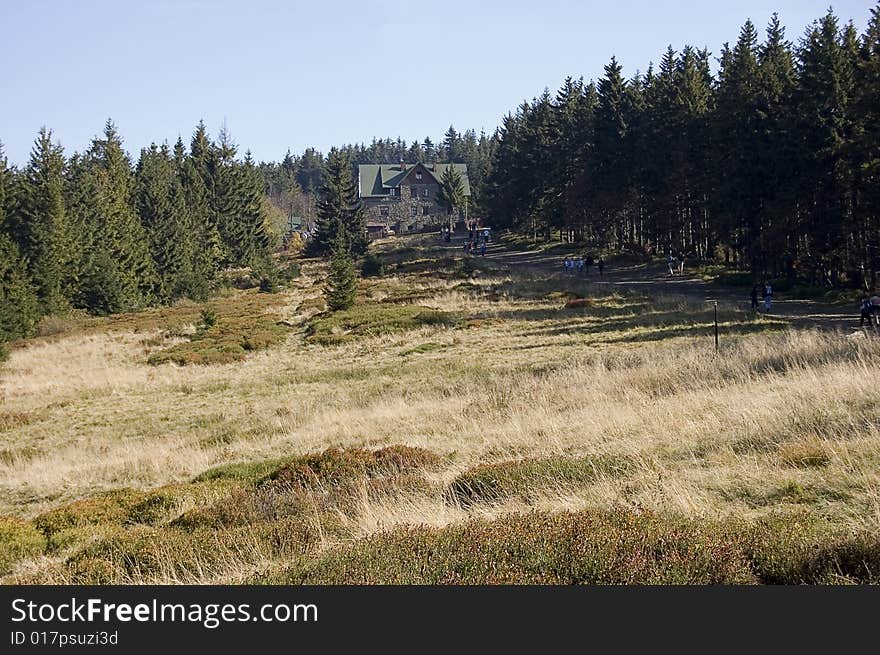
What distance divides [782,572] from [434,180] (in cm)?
10951

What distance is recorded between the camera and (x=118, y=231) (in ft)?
184

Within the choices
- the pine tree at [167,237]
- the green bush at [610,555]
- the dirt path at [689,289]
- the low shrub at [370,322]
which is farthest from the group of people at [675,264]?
the green bush at [610,555]

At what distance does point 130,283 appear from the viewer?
2197 inches

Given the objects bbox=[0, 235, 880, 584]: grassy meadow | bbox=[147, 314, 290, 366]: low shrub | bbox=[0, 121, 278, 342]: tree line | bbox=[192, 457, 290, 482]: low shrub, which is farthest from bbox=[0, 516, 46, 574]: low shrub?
bbox=[0, 121, 278, 342]: tree line

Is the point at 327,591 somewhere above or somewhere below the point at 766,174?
below

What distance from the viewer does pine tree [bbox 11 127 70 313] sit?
47.2m

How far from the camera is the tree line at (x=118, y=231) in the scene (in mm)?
47250

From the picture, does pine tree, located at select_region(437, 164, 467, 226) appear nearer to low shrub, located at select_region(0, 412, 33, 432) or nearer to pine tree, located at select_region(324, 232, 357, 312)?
pine tree, located at select_region(324, 232, 357, 312)

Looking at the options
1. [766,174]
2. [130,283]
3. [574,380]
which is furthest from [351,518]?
[130,283]

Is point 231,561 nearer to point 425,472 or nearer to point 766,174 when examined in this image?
point 425,472

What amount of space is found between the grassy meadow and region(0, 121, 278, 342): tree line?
19.2 meters

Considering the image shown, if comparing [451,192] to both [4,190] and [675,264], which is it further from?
[4,190]

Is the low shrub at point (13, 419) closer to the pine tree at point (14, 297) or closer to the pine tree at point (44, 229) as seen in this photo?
the pine tree at point (14, 297)

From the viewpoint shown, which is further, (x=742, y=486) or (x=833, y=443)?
(x=833, y=443)
